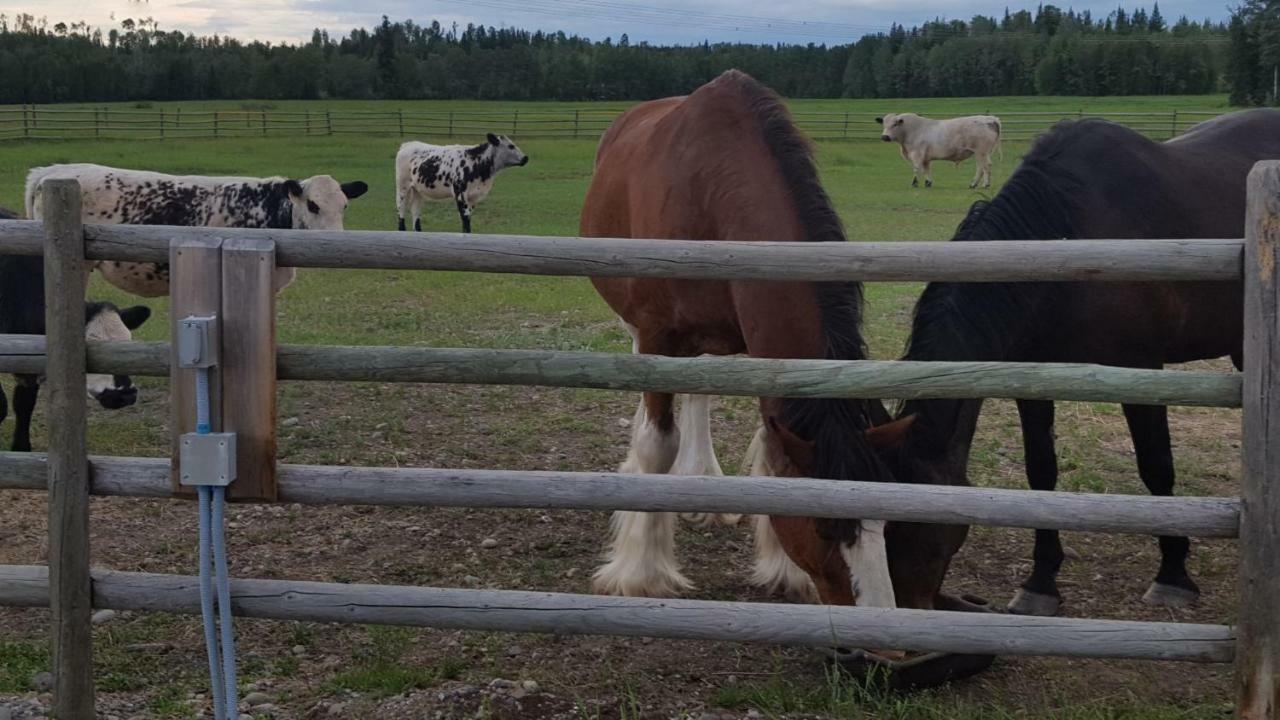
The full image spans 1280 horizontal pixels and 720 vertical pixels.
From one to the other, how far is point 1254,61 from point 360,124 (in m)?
45.3

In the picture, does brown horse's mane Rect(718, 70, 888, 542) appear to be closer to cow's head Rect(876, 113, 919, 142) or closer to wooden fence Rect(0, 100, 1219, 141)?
cow's head Rect(876, 113, 919, 142)

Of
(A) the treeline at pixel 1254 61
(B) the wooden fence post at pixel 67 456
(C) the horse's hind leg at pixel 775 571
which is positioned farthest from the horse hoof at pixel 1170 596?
(A) the treeline at pixel 1254 61

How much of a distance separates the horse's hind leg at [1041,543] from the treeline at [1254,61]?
60469 mm

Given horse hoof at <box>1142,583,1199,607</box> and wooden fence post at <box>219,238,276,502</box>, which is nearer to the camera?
wooden fence post at <box>219,238,276,502</box>

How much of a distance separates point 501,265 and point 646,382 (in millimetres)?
602

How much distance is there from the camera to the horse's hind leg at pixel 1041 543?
521 centimetres

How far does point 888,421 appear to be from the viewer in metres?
4.41

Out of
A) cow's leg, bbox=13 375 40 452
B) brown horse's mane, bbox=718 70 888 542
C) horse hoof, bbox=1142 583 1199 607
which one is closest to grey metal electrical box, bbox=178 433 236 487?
brown horse's mane, bbox=718 70 888 542

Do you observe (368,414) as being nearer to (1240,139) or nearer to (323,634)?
(323,634)

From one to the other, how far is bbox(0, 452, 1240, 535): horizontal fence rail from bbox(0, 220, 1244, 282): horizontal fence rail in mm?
668

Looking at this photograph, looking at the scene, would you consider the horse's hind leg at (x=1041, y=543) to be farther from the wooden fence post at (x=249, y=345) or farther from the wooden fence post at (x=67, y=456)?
the wooden fence post at (x=67, y=456)

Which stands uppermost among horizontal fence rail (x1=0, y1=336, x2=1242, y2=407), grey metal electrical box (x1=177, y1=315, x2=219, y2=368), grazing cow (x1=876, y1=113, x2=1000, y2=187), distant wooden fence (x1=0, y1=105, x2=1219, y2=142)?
distant wooden fence (x1=0, y1=105, x2=1219, y2=142)

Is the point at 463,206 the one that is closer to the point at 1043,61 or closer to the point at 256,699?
the point at 256,699

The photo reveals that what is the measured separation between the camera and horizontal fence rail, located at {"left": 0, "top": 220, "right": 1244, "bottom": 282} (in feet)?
12.2
